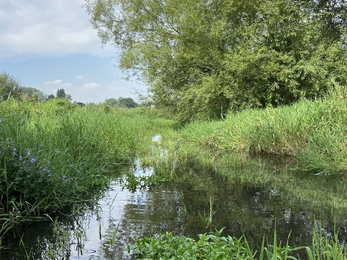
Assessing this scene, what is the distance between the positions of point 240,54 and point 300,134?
282 inches

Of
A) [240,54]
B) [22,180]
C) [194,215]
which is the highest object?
[240,54]

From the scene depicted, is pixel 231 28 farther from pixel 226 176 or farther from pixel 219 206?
pixel 219 206

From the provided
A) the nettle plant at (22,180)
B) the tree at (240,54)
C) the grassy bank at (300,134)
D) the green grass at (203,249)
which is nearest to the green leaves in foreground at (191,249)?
the green grass at (203,249)

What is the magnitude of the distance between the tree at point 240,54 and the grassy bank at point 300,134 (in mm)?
3398

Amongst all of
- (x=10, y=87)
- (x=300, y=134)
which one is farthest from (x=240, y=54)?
(x=10, y=87)

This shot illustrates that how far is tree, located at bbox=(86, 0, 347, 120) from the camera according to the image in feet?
43.7

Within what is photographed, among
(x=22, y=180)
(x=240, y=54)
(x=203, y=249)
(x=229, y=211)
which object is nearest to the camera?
(x=203, y=249)

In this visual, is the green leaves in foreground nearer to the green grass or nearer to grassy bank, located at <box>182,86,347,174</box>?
the green grass

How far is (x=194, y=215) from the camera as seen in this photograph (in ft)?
12.1

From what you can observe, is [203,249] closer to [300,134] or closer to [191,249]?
[191,249]

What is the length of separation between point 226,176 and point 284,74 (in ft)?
30.5

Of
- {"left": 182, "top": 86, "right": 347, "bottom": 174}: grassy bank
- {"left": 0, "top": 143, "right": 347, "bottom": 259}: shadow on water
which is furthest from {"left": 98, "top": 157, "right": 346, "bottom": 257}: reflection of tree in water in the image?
{"left": 182, "top": 86, "right": 347, "bottom": 174}: grassy bank

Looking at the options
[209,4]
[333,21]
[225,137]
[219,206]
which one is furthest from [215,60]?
[219,206]

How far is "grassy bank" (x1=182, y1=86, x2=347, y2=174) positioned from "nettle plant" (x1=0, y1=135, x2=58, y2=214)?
17.7ft
